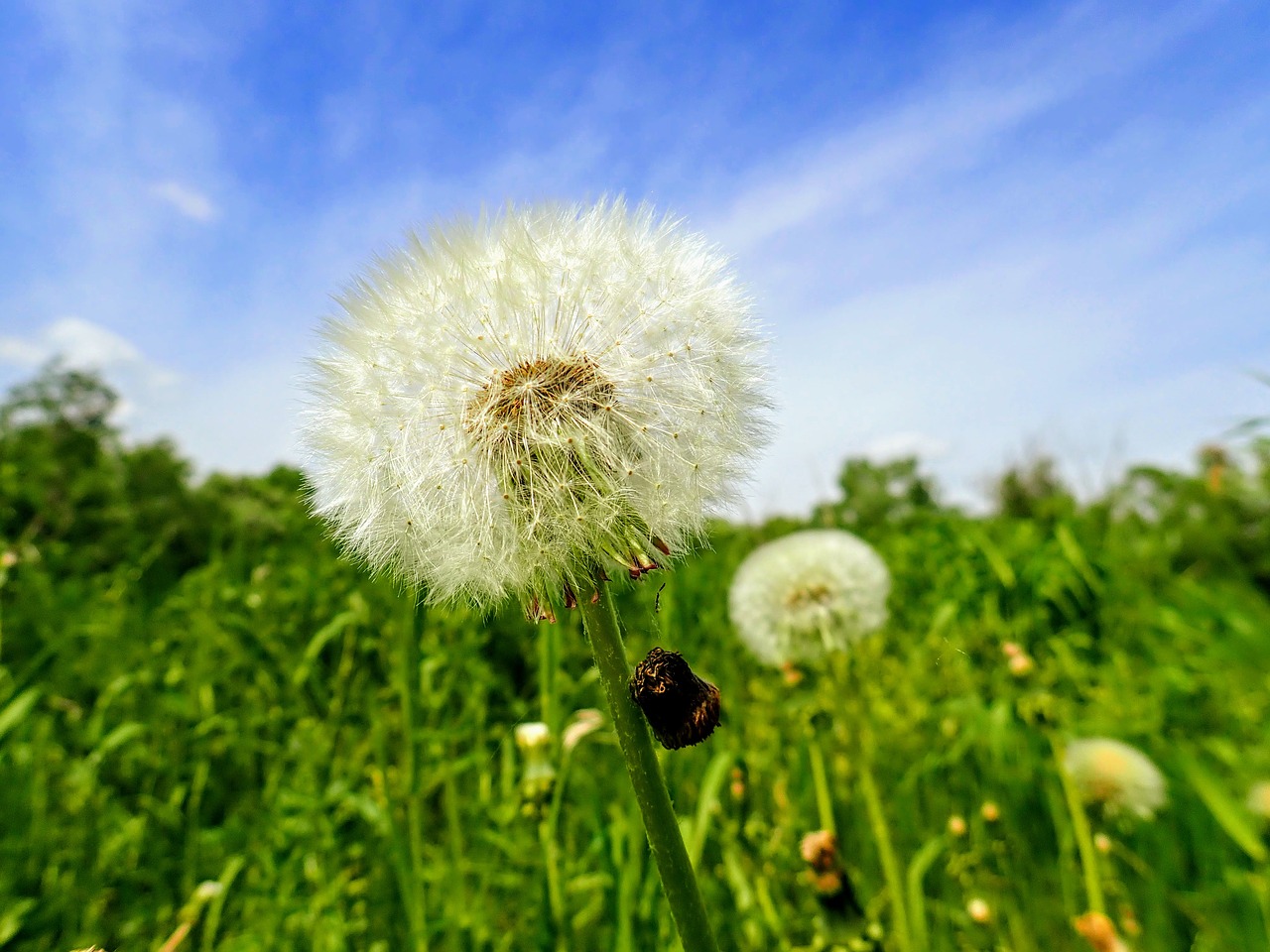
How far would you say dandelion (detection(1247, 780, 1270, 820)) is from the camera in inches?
78.9

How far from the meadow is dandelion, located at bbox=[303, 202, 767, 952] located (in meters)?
0.16

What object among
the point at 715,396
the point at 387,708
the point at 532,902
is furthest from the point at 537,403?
the point at 387,708

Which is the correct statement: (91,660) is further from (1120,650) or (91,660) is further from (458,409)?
(1120,650)

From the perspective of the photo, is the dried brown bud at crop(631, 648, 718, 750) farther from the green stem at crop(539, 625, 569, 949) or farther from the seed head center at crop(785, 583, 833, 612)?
the seed head center at crop(785, 583, 833, 612)

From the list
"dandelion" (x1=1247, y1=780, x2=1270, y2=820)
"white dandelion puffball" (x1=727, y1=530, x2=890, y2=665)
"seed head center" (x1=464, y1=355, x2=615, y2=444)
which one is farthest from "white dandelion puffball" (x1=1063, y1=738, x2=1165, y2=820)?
"seed head center" (x1=464, y1=355, x2=615, y2=444)

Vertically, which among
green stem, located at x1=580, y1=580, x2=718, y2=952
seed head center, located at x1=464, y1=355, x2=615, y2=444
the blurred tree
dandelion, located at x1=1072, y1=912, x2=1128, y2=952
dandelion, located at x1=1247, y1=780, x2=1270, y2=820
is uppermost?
the blurred tree

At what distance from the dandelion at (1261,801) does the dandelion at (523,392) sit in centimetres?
206

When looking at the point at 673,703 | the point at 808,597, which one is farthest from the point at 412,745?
the point at 808,597

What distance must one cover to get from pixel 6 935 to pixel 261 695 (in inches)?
57.1

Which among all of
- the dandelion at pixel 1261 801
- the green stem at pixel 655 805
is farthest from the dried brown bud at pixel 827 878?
the dandelion at pixel 1261 801

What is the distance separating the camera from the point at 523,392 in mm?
1059

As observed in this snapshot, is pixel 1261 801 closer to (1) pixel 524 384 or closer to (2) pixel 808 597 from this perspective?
(2) pixel 808 597

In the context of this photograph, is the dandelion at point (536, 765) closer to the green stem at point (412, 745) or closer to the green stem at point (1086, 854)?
the green stem at point (412, 745)

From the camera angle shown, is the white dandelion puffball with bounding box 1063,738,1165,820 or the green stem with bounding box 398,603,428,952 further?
the white dandelion puffball with bounding box 1063,738,1165,820
